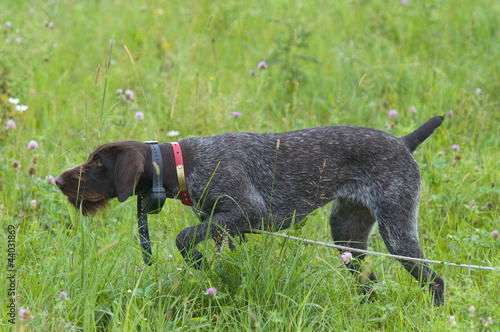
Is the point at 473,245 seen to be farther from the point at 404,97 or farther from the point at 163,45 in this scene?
the point at 163,45

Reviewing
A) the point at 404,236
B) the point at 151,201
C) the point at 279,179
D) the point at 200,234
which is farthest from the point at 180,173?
the point at 404,236

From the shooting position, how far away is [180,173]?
388 centimetres

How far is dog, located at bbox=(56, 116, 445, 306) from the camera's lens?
389 centimetres

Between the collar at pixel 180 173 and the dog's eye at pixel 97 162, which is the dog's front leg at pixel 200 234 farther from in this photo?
the dog's eye at pixel 97 162

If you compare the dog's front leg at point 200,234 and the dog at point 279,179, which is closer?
the dog's front leg at point 200,234

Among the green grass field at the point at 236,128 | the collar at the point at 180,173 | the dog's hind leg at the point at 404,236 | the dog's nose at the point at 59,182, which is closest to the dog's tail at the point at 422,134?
the dog's hind leg at the point at 404,236

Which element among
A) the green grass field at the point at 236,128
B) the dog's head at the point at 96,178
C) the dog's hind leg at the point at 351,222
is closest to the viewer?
the green grass field at the point at 236,128

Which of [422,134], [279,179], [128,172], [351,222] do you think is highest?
[128,172]

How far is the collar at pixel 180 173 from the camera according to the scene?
12.7ft

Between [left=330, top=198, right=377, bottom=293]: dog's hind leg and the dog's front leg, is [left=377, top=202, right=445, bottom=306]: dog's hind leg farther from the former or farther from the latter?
the dog's front leg

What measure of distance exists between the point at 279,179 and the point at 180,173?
2.32 feet

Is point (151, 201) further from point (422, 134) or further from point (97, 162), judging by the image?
point (422, 134)

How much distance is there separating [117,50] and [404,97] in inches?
148

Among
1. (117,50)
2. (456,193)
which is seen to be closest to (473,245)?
(456,193)
